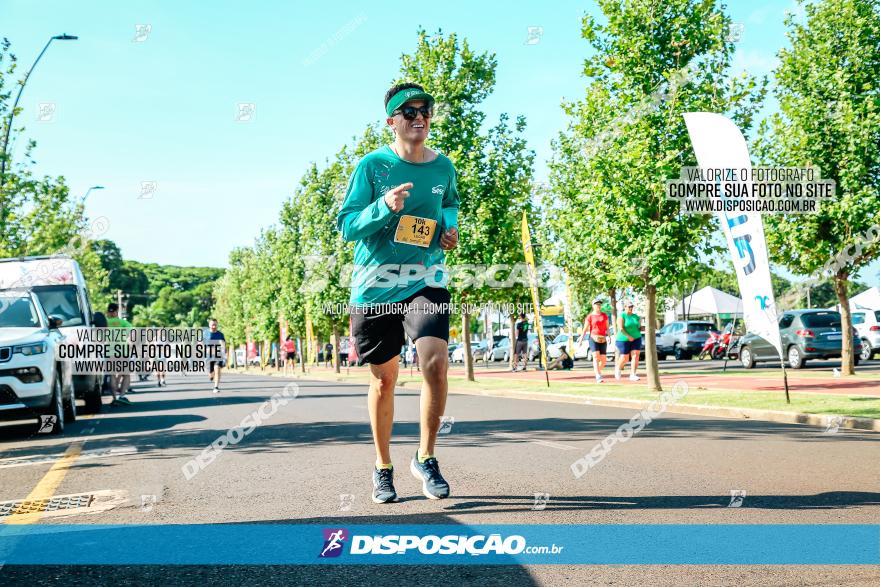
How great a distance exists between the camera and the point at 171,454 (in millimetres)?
8461

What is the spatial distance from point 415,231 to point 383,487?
1557 mm

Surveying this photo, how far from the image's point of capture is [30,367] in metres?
11.1

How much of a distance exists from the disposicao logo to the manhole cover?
198 cm

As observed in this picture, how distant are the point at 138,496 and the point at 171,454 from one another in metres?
2.61

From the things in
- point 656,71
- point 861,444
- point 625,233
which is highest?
point 656,71


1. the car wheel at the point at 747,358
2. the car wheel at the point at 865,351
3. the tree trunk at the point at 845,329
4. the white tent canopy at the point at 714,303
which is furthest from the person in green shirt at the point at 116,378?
the white tent canopy at the point at 714,303

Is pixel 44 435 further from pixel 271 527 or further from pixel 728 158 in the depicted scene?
pixel 728 158

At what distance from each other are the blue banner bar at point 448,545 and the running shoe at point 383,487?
2.04 ft

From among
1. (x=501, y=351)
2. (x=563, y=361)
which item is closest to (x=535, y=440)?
(x=563, y=361)

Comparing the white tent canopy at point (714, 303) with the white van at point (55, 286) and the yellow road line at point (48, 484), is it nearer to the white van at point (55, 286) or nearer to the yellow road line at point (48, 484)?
the white van at point (55, 286)

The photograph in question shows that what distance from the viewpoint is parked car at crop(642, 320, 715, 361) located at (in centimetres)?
4206

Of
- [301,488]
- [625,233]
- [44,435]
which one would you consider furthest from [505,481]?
[625,233]

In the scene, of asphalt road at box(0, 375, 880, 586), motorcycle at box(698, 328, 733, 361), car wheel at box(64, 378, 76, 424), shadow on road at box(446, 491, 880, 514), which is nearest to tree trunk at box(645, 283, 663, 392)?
asphalt road at box(0, 375, 880, 586)

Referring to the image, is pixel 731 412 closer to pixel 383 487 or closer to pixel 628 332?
pixel 628 332
